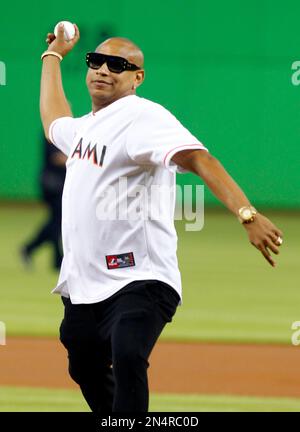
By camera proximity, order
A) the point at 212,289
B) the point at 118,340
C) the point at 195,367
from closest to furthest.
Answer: the point at 118,340 < the point at 195,367 < the point at 212,289

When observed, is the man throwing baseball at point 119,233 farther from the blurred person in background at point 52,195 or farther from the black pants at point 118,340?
the blurred person in background at point 52,195

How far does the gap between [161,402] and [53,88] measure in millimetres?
2339

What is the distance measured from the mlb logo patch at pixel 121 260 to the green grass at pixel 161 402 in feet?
6.61

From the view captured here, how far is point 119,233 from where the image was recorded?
5.57 m

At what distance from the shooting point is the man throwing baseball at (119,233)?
536 centimetres

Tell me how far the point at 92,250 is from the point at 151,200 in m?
0.40

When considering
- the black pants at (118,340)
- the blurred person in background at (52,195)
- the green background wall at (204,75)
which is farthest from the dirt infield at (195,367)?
the green background wall at (204,75)

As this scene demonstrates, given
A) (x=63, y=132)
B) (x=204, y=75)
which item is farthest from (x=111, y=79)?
(x=204, y=75)

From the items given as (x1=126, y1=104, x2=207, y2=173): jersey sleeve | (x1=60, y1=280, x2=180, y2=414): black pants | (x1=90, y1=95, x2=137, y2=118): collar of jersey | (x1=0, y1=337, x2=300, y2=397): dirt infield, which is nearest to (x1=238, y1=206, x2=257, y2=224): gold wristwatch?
(x1=126, y1=104, x2=207, y2=173): jersey sleeve

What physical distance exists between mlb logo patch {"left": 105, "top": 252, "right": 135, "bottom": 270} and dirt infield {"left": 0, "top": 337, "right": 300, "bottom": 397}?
2.66 meters

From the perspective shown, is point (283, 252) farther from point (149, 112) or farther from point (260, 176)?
point (149, 112)

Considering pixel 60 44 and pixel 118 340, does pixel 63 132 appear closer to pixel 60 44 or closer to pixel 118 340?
pixel 60 44

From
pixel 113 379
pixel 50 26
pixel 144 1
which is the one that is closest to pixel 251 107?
pixel 144 1

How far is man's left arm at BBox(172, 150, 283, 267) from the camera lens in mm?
4867
